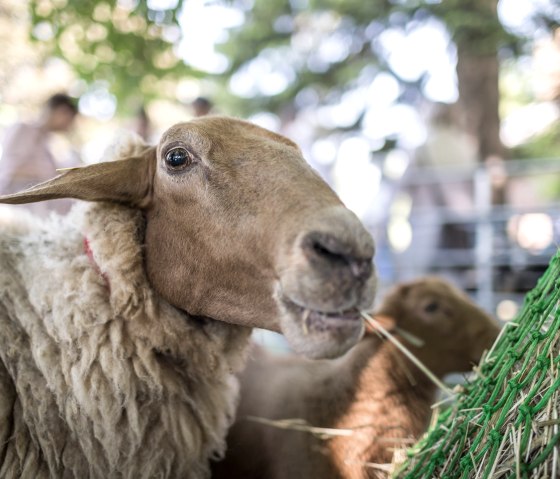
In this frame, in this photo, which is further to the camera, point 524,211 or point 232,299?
point 524,211

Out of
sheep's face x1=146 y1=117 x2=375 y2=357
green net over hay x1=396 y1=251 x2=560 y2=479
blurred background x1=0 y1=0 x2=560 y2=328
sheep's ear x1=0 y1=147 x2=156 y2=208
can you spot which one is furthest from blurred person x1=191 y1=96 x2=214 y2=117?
green net over hay x1=396 y1=251 x2=560 y2=479

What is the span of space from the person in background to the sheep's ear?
311 cm

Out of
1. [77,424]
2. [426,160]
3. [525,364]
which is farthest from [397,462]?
[426,160]

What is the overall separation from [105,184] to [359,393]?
2.08 metres

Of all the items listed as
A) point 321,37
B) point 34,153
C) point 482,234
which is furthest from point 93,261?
point 321,37

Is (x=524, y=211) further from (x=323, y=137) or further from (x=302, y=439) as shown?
(x=323, y=137)

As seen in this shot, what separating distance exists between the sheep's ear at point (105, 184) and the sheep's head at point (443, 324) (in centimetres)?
214

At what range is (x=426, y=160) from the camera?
29.3ft

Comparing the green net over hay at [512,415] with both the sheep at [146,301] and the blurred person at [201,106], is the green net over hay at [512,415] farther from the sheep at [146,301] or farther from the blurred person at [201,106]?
the blurred person at [201,106]

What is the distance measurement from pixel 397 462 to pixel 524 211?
4.87m

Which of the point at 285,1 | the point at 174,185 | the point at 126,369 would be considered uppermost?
the point at 285,1

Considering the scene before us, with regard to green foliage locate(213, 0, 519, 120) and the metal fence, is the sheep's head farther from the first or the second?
green foliage locate(213, 0, 519, 120)

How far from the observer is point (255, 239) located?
2053 millimetres

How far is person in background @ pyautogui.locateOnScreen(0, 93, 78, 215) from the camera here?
537cm
